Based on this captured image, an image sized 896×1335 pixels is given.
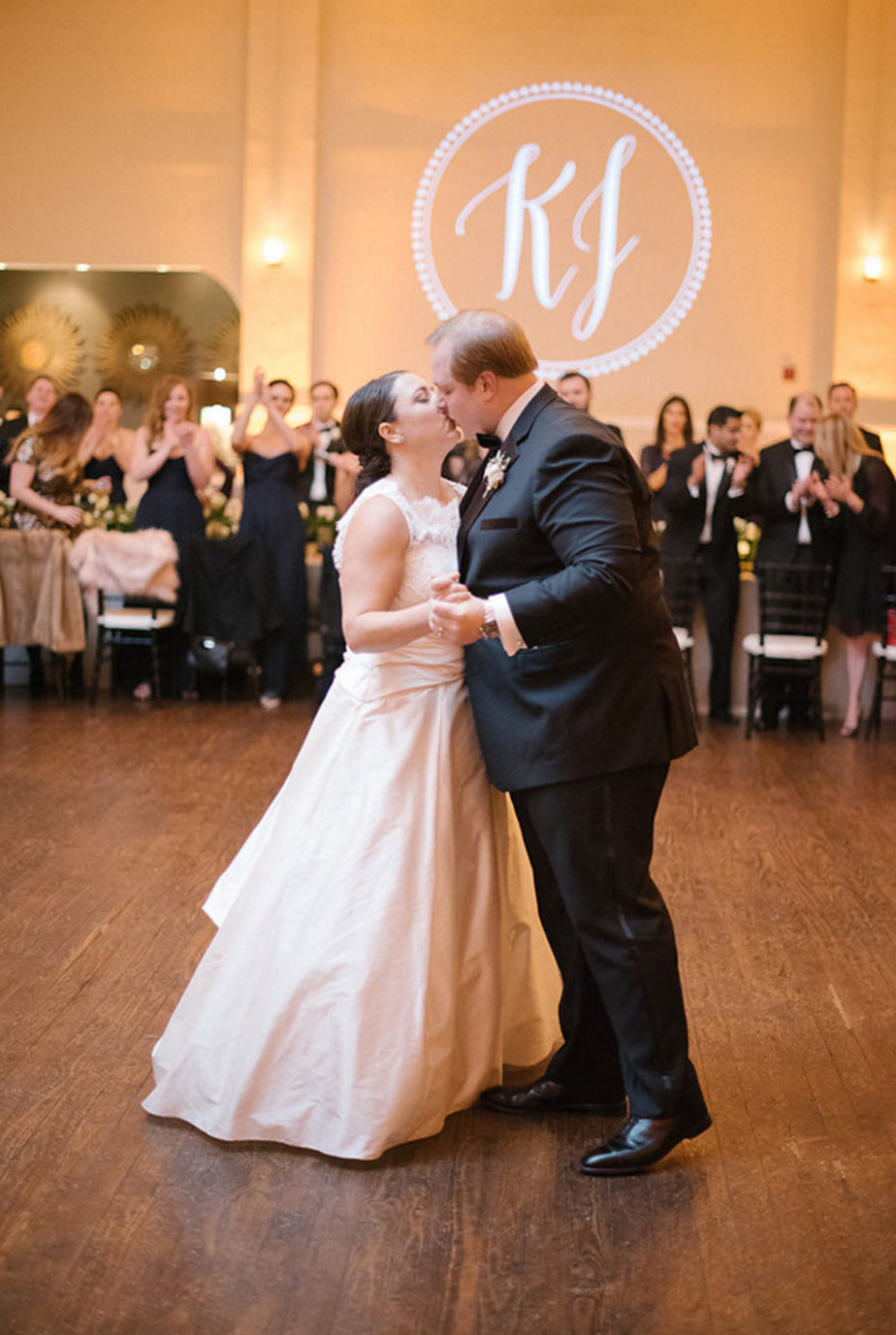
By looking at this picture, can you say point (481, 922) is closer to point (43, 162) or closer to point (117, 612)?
point (117, 612)

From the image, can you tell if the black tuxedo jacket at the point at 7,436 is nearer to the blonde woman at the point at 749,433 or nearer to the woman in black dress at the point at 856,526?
the blonde woman at the point at 749,433

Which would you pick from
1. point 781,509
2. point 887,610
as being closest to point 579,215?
point 781,509

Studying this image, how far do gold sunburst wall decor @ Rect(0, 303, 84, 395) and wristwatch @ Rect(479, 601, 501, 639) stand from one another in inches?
392

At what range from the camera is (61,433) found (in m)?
7.86

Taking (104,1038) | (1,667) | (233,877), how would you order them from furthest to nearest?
(1,667)
(104,1038)
(233,877)

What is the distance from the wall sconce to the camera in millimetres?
10695

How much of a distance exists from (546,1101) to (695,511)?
17.5 ft

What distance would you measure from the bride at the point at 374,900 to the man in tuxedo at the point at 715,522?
5.05m

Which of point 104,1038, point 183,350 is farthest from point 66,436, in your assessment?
point 104,1038

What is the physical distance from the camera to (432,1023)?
8.73 ft

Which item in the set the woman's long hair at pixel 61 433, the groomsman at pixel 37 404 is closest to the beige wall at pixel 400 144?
the groomsman at pixel 37 404

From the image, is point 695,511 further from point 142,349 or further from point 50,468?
point 142,349

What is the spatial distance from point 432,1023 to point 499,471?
0.97 meters

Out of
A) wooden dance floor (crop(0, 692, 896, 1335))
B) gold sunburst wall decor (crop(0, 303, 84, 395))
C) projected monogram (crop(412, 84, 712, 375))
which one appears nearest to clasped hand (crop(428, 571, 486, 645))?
wooden dance floor (crop(0, 692, 896, 1335))
